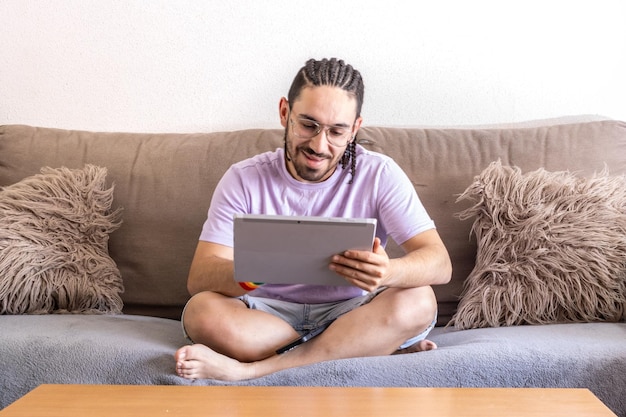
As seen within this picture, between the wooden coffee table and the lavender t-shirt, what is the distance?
0.61 m

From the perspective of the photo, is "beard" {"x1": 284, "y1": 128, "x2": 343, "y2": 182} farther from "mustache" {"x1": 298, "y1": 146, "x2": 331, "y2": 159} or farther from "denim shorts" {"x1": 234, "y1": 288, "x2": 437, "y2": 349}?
"denim shorts" {"x1": 234, "y1": 288, "x2": 437, "y2": 349}

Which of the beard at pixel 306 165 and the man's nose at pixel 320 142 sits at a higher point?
the man's nose at pixel 320 142

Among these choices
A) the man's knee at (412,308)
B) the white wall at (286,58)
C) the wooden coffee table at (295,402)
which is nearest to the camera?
the wooden coffee table at (295,402)

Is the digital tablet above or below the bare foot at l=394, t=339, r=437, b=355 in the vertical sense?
above

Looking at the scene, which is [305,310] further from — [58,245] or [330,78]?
[58,245]

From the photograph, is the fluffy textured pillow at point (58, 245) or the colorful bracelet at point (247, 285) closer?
the colorful bracelet at point (247, 285)

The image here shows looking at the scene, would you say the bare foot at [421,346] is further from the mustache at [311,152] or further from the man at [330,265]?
the mustache at [311,152]

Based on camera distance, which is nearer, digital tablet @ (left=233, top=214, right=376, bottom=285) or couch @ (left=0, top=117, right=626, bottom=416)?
digital tablet @ (left=233, top=214, right=376, bottom=285)

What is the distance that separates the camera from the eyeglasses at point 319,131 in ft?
5.29

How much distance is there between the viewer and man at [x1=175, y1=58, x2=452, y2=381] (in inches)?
58.4

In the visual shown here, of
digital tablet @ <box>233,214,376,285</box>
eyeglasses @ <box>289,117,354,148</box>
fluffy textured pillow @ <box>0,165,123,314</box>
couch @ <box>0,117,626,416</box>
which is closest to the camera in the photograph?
digital tablet @ <box>233,214,376,285</box>

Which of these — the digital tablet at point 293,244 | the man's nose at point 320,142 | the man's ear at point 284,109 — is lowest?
the digital tablet at point 293,244

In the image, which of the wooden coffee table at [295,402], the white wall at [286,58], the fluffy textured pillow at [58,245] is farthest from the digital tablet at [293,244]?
the white wall at [286,58]

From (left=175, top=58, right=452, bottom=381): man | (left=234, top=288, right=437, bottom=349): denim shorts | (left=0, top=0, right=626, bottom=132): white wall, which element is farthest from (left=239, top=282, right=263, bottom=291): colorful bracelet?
(left=0, top=0, right=626, bottom=132): white wall
